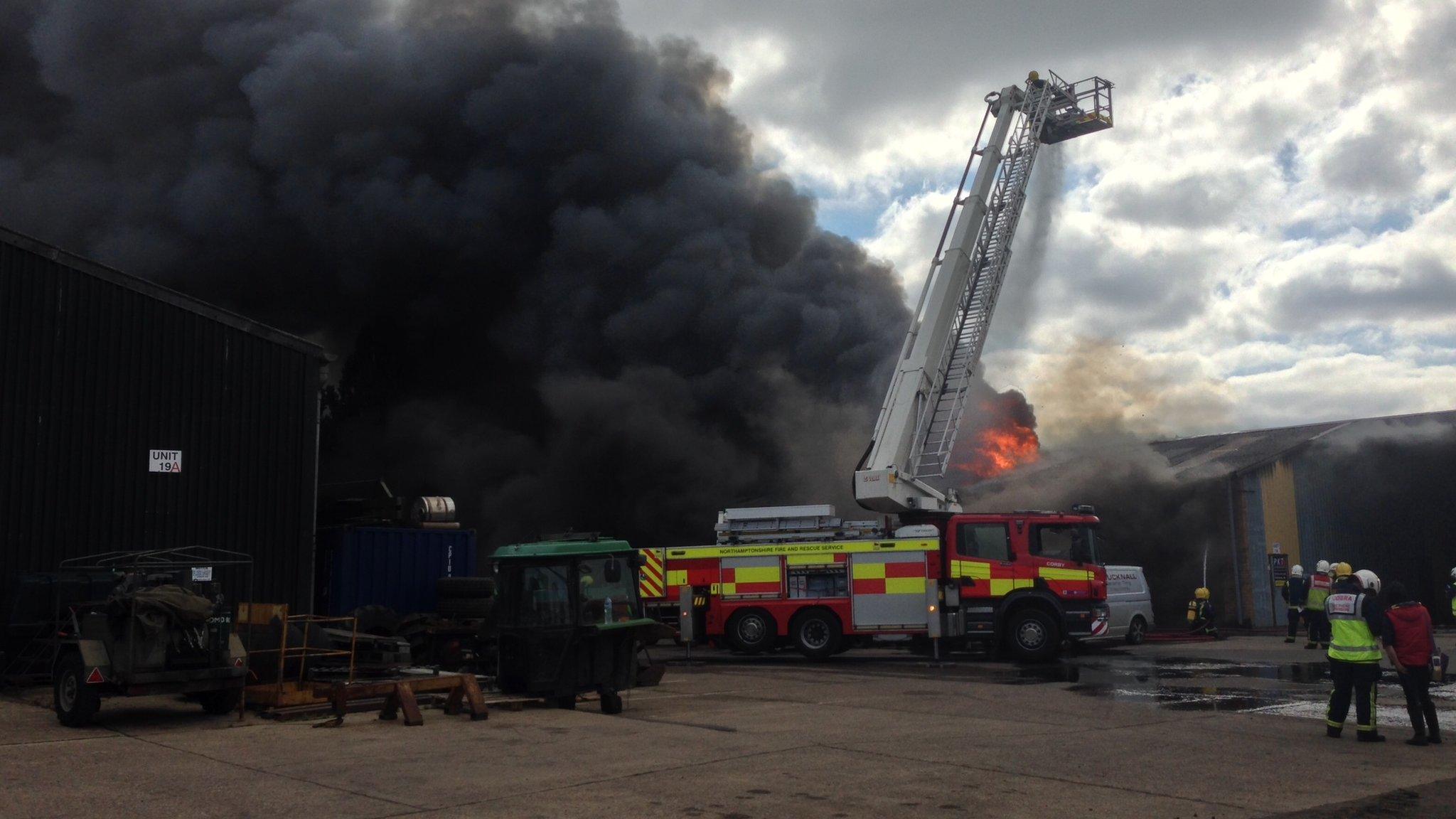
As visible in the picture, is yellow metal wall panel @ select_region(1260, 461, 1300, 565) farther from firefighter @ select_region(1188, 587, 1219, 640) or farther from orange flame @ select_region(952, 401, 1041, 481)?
orange flame @ select_region(952, 401, 1041, 481)

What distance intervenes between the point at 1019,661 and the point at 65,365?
1349 centimetres

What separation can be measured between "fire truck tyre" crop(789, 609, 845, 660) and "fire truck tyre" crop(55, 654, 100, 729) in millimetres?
10050

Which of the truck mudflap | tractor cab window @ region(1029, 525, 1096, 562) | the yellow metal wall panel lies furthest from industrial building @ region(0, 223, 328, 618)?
the yellow metal wall panel

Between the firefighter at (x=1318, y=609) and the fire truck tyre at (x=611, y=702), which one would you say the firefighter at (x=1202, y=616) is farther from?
the fire truck tyre at (x=611, y=702)

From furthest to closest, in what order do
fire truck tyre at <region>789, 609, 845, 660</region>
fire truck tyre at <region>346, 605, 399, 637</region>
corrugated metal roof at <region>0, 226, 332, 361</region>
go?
fire truck tyre at <region>789, 609, 845, 660</region> → fire truck tyre at <region>346, 605, 399, 637</region> → corrugated metal roof at <region>0, 226, 332, 361</region>

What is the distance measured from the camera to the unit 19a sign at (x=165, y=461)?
13930mm

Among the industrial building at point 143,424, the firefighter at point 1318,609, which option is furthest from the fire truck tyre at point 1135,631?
the industrial building at point 143,424

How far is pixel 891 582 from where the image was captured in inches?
643

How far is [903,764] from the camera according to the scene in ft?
23.6

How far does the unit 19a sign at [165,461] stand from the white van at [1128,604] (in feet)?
50.2

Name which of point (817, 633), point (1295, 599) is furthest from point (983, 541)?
point (1295, 599)

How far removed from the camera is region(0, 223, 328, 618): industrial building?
1300 cm

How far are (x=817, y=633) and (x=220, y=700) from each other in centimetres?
919

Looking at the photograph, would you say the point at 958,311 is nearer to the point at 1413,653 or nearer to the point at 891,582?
the point at 891,582
